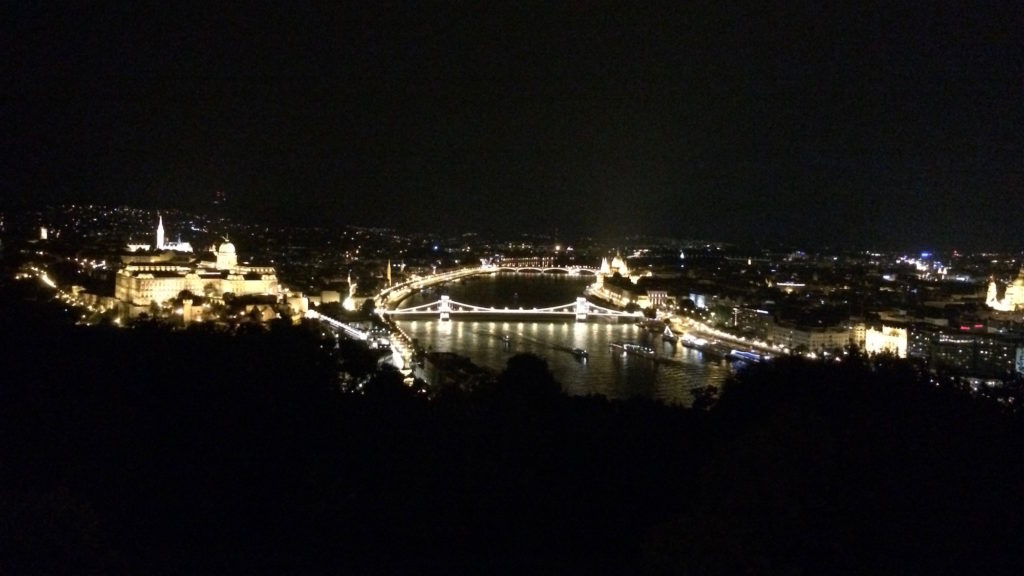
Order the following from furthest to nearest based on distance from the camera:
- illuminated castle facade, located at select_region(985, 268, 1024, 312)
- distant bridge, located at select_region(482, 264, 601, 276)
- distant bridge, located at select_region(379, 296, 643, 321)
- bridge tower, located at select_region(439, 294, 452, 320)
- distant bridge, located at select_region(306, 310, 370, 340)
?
distant bridge, located at select_region(482, 264, 601, 276) → distant bridge, located at select_region(379, 296, 643, 321) → illuminated castle facade, located at select_region(985, 268, 1024, 312) → bridge tower, located at select_region(439, 294, 452, 320) → distant bridge, located at select_region(306, 310, 370, 340)

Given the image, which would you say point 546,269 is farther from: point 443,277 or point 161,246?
point 161,246

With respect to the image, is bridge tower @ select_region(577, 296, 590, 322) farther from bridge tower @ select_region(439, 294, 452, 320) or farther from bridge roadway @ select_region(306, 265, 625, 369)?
bridge tower @ select_region(439, 294, 452, 320)

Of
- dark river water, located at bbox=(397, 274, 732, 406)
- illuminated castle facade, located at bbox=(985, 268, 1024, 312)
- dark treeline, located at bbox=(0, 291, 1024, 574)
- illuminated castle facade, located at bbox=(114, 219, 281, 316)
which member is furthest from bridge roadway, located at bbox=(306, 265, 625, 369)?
illuminated castle facade, located at bbox=(985, 268, 1024, 312)

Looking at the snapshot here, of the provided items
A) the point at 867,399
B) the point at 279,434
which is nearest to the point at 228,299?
the point at 279,434

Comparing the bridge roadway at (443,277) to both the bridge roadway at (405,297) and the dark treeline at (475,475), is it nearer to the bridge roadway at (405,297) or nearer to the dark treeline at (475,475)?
the bridge roadway at (405,297)

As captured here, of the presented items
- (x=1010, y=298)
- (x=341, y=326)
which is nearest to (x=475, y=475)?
(x=341, y=326)

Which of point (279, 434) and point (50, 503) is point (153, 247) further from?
point (50, 503)

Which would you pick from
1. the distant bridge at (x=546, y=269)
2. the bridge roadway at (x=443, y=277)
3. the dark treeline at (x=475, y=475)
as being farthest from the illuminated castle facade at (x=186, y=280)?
the distant bridge at (x=546, y=269)
